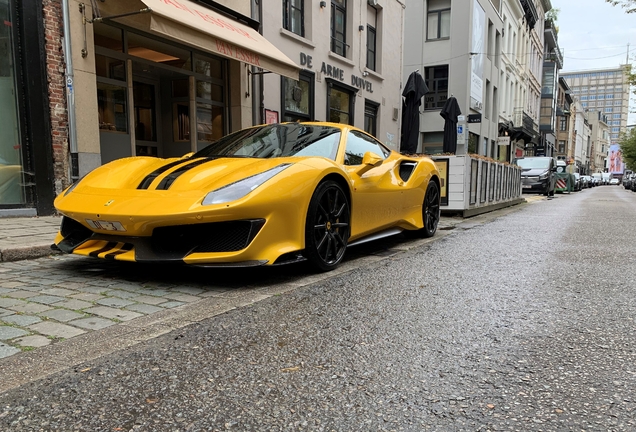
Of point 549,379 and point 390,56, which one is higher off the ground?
point 390,56

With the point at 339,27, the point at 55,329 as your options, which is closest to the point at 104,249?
the point at 55,329

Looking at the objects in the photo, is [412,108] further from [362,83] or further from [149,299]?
[149,299]

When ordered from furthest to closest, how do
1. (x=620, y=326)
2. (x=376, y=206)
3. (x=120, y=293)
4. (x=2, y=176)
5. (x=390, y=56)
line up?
1. (x=390, y=56)
2. (x=2, y=176)
3. (x=376, y=206)
4. (x=120, y=293)
5. (x=620, y=326)

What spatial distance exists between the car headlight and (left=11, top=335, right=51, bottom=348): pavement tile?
1.26 metres

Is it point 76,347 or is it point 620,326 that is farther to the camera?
point 620,326

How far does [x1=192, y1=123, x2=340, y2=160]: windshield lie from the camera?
4316mm

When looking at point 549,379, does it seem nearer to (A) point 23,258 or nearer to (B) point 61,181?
(A) point 23,258

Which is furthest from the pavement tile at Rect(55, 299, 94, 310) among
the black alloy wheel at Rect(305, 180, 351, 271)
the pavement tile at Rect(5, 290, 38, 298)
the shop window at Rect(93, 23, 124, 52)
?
the shop window at Rect(93, 23, 124, 52)

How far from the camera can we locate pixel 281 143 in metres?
4.45

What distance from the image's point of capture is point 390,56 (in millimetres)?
16750

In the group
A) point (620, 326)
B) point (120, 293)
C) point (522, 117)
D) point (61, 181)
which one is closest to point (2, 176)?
point (61, 181)

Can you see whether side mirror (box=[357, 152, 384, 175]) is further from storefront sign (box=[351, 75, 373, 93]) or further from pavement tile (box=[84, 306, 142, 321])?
storefront sign (box=[351, 75, 373, 93])

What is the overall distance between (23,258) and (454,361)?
13.0ft

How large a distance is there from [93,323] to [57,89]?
553 cm
